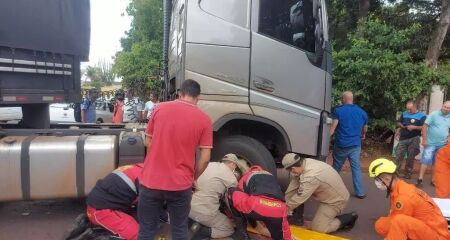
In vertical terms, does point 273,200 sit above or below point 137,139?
below

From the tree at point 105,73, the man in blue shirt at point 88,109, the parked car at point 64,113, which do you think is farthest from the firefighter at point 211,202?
the tree at point 105,73

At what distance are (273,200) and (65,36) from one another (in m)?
3.20

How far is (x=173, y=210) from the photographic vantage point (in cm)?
329

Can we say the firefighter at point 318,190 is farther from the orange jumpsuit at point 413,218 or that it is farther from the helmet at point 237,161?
the orange jumpsuit at point 413,218

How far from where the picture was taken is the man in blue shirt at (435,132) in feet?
22.9

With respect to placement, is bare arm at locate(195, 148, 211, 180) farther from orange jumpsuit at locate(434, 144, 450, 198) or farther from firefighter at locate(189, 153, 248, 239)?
orange jumpsuit at locate(434, 144, 450, 198)

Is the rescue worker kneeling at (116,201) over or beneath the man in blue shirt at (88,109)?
beneath

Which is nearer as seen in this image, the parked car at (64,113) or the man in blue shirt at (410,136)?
the man in blue shirt at (410,136)

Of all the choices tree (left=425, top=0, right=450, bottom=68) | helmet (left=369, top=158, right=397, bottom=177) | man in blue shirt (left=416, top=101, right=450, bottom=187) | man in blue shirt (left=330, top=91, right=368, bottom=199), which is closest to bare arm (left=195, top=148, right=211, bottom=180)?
helmet (left=369, top=158, right=397, bottom=177)

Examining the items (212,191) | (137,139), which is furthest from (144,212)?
(137,139)

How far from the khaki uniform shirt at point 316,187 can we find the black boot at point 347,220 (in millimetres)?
236

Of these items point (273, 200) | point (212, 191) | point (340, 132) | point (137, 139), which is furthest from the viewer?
point (340, 132)

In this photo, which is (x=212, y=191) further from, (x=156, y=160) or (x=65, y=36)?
(x=65, y=36)

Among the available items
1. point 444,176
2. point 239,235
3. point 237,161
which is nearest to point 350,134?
point 444,176
